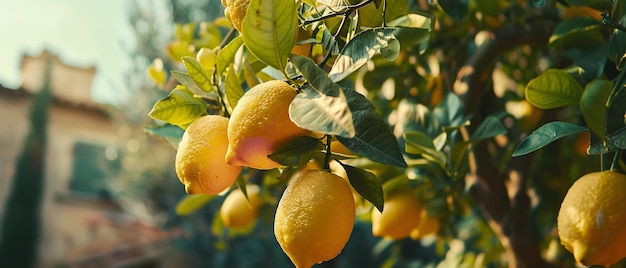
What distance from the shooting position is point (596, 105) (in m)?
0.41

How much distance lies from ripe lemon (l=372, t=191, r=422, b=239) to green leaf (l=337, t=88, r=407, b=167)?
0.95ft

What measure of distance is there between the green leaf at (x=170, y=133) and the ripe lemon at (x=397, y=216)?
22cm

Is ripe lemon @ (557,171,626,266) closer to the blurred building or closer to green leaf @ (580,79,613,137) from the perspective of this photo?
green leaf @ (580,79,613,137)

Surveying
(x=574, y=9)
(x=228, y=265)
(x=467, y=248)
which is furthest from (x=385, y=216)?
(x=228, y=265)

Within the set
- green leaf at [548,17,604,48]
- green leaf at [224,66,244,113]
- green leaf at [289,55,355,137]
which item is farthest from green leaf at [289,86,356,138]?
green leaf at [548,17,604,48]

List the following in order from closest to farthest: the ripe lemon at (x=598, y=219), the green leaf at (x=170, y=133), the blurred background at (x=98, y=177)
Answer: the ripe lemon at (x=598, y=219) → the green leaf at (x=170, y=133) → the blurred background at (x=98, y=177)

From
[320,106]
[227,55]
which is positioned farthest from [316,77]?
[227,55]

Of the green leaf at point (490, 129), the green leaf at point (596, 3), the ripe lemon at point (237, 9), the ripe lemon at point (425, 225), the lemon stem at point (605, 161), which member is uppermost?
the ripe lemon at point (237, 9)

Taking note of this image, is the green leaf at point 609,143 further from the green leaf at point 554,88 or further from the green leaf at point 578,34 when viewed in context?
the green leaf at point 578,34

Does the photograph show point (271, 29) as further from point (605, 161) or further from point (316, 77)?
point (605, 161)

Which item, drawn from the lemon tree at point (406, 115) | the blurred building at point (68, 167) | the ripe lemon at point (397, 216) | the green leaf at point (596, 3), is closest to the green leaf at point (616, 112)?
the lemon tree at point (406, 115)

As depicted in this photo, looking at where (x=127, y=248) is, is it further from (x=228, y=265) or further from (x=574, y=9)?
(x=574, y=9)

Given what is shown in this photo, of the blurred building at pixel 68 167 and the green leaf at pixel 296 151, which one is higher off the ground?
the green leaf at pixel 296 151

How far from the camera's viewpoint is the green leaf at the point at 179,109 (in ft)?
1.43
